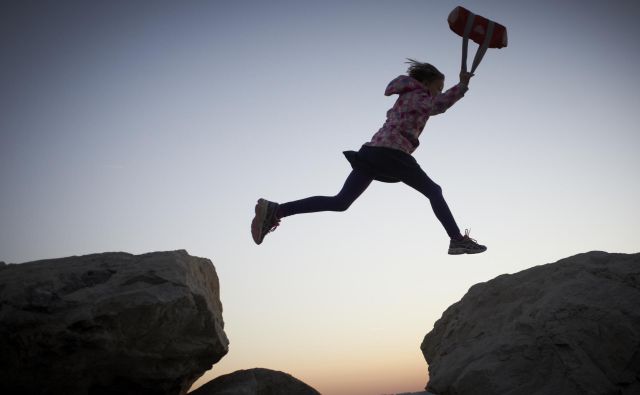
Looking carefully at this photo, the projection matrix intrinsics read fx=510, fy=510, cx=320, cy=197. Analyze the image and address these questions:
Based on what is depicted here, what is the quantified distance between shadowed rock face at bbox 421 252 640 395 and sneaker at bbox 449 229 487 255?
20.8 inches

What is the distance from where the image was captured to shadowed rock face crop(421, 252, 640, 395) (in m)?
3.62

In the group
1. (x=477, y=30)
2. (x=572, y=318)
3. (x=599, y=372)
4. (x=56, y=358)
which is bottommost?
(x=599, y=372)

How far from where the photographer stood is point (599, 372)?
3629 mm

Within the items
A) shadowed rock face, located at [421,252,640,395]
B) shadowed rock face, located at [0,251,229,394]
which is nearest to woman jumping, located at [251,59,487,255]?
shadowed rock face, located at [421,252,640,395]

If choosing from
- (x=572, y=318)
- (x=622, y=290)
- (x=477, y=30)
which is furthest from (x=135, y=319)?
(x=477, y=30)

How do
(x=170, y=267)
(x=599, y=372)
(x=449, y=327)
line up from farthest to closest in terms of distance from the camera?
(x=449, y=327), (x=170, y=267), (x=599, y=372)

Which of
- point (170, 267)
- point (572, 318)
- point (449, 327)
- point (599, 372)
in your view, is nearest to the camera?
point (599, 372)

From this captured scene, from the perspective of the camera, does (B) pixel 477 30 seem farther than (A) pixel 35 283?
Yes

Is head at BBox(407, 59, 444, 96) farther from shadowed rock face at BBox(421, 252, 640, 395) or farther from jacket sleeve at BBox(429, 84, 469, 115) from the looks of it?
shadowed rock face at BBox(421, 252, 640, 395)

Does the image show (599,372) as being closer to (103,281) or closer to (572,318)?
(572,318)

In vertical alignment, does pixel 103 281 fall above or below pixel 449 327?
above

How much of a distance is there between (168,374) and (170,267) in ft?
2.84

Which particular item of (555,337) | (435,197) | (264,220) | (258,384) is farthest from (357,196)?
(555,337)

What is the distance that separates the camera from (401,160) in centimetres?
488
